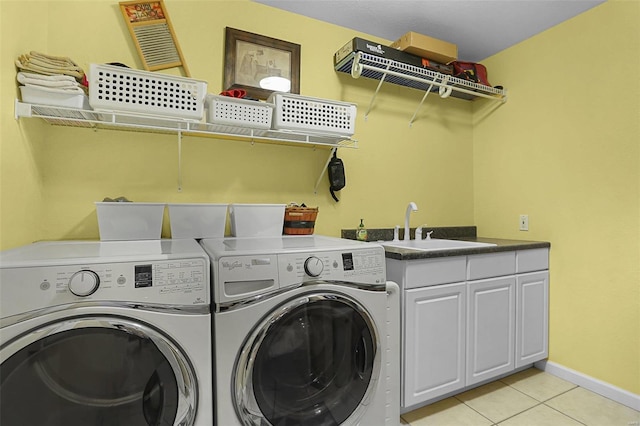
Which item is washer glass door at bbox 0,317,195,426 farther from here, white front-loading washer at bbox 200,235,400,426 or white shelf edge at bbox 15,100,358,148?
white shelf edge at bbox 15,100,358,148

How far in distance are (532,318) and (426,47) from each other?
197 cm

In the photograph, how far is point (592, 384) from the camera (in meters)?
2.04

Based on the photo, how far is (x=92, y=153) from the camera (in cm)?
167

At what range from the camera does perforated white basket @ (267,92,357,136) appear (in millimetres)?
1701

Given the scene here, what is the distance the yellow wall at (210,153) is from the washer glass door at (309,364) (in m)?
0.92

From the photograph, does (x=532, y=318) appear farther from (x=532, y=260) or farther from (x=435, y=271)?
(x=435, y=271)

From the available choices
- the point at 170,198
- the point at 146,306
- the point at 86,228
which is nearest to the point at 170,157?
the point at 170,198

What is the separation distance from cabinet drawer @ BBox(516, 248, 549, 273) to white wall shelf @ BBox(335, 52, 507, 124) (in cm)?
123

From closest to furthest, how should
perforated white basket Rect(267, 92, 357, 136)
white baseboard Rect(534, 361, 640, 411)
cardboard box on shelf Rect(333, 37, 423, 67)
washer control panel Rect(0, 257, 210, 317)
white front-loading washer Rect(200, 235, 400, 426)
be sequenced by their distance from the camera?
washer control panel Rect(0, 257, 210, 317), white front-loading washer Rect(200, 235, 400, 426), perforated white basket Rect(267, 92, 357, 136), white baseboard Rect(534, 361, 640, 411), cardboard box on shelf Rect(333, 37, 423, 67)

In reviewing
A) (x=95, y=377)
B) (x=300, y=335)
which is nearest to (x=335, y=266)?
(x=300, y=335)

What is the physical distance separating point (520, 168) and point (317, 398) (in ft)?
7.34

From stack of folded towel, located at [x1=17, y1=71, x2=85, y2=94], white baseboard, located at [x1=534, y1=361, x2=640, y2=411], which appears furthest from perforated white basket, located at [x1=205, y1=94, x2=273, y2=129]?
white baseboard, located at [x1=534, y1=361, x2=640, y2=411]

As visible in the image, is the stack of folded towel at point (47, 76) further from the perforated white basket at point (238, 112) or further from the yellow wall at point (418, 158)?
the perforated white basket at point (238, 112)

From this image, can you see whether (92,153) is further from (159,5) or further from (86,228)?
(159,5)
